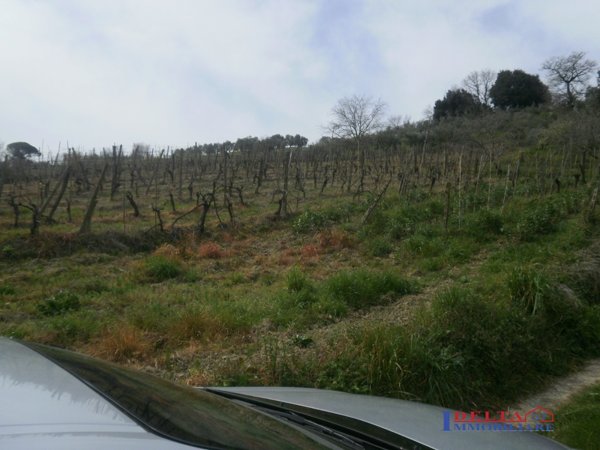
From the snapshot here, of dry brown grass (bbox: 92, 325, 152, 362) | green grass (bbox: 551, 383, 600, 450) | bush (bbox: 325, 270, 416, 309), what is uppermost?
bush (bbox: 325, 270, 416, 309)

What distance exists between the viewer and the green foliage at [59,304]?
6.71 metres

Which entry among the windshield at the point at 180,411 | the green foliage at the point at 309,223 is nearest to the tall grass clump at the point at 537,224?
the green foliage at the point at 309,223

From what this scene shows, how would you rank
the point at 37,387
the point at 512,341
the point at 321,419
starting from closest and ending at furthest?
1. the point at 37,387
2. the point at 321,419
3. the point at 512,341

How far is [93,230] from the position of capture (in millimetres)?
11758

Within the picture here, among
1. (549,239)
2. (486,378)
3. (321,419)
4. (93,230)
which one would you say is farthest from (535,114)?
(321,419)

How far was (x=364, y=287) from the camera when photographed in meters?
6.90

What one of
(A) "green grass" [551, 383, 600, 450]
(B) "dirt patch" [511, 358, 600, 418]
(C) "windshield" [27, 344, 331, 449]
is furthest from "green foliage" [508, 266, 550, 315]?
(C) "windshield" [27, 344, 331, 449]

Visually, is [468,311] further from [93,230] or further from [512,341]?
[93,230]

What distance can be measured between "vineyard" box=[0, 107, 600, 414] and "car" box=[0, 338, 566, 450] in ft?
5.60

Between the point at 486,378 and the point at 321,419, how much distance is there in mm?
2801

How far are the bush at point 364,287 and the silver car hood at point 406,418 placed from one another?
11.9 ft

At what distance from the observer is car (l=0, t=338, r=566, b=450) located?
1.20m

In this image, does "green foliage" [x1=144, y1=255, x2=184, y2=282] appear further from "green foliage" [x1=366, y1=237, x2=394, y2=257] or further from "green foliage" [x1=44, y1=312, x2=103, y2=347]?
"green foliage" [x1=366, y1=237, x2=394, y2=257]

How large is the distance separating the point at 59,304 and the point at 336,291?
3.77 m
